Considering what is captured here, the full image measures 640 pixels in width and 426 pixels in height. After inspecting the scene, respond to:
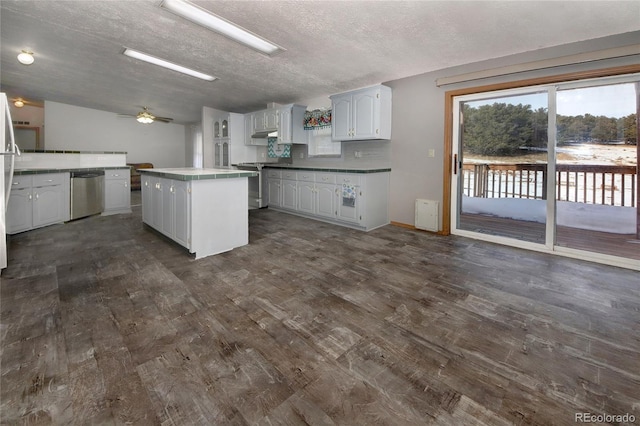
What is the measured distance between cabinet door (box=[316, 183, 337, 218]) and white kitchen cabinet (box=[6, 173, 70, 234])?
402cm

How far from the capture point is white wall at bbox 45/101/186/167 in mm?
7801

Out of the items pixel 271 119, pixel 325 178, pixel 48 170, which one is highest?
pixel 271 119

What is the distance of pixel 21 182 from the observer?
3.89 meters

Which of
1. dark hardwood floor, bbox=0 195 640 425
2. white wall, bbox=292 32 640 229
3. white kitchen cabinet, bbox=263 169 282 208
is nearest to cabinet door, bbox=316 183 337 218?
white wall, bbox=292 32 640 229

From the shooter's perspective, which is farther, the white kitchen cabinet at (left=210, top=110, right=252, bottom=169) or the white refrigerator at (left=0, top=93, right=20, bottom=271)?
the white kitchen cabinet at (left=210, top=110, right=252, bottom=169)

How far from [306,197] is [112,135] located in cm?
741

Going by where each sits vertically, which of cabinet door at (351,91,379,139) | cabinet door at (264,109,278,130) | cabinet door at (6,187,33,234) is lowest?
cabinet door at (6,187,33,234)

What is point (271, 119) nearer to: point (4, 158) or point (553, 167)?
point (4, 158)

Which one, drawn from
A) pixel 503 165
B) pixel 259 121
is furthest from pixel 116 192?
pixel 503 165

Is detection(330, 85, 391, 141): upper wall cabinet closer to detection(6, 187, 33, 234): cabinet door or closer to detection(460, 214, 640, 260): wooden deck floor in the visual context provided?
detection(460, 214, 640, 260): wooden deck floor

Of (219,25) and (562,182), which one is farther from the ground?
(219,25)

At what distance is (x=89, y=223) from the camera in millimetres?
4699

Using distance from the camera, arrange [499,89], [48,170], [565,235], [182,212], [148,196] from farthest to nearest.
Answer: [48,170]
[148,196]
[565,235]
[499,89]
[182,212]

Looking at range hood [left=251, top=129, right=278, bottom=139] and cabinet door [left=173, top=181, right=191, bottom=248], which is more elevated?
range hood [left=251, top=129, right=278, bottom=139]
